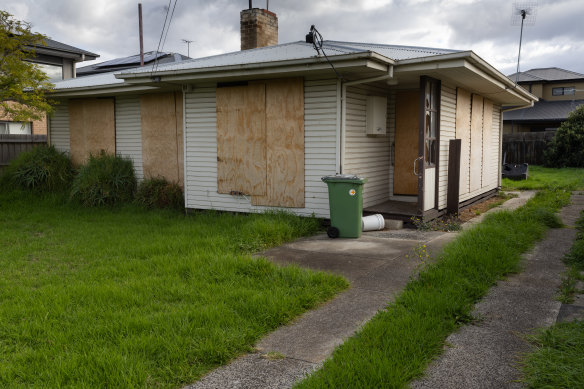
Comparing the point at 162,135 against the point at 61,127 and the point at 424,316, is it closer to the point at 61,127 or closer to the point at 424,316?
the point at 61,127

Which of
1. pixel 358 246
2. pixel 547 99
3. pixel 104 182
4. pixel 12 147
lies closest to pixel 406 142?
pixel 358 246

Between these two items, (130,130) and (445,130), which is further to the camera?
(130,130)

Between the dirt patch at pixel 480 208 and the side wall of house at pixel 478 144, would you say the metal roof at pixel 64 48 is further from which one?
the dirt patch at pixel 480 208

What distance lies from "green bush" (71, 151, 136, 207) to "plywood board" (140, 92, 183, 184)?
1.53ft

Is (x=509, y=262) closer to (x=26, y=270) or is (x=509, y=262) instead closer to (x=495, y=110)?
(x=26, y=270)

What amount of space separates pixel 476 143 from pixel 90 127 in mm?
9259

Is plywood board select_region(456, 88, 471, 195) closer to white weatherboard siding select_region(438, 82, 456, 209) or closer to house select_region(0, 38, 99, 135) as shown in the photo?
white weatherboard siding select_region(438, 82, 456, 209)

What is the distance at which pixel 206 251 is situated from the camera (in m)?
6.58

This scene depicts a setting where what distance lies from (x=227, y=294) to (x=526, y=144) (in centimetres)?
2351

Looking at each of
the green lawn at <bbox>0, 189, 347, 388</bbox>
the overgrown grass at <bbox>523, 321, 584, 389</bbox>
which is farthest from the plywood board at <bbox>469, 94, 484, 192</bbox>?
the overgrown grass at <bbox>523, 321, 584, 389</bbox>

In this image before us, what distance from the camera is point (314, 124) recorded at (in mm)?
8844

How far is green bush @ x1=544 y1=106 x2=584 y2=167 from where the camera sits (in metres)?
22.5

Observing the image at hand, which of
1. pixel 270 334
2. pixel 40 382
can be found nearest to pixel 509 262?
pixel 270 334

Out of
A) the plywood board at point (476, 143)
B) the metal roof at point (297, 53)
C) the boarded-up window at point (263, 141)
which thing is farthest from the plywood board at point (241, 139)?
the plywood board at point (476, 143)
